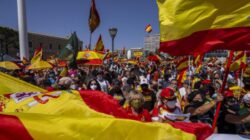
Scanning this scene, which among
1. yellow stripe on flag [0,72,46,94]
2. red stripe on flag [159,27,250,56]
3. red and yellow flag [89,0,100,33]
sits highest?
red and yellow flag [89,0,100,33]

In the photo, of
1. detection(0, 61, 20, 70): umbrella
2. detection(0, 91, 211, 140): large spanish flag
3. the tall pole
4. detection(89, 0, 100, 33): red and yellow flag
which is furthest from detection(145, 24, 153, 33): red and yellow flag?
detection(0, 91, 211, 140): large spanish flag

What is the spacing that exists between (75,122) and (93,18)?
1309cm

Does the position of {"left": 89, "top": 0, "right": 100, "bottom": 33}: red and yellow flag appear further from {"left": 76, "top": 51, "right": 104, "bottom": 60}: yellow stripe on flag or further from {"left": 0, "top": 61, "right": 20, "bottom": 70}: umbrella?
{"left": 0, "top": 61, "right": 20, "bottom": 70}: umbrella

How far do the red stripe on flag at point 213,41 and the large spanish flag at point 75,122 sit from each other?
39.8 inches

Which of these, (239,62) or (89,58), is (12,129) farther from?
(89,58)

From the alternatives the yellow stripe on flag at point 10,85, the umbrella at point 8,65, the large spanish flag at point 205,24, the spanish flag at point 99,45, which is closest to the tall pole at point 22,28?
the umbrella at point 8,65

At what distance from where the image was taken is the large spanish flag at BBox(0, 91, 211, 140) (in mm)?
2293

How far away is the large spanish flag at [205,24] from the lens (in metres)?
3.72

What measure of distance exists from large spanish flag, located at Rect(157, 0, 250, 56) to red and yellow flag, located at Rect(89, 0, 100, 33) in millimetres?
11329

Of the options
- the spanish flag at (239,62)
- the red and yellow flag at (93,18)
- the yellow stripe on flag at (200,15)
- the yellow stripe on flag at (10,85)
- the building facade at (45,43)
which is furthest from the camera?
the building facade at (45,43)

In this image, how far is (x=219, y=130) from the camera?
546cm

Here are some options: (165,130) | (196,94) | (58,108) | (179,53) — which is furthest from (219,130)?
(58,108)

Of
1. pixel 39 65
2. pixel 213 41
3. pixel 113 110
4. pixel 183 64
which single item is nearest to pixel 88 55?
pixel 39 65

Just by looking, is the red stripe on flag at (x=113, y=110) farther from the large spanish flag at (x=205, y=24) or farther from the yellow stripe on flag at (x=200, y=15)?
the yellow stripe on flag at (x=200, y=15)
